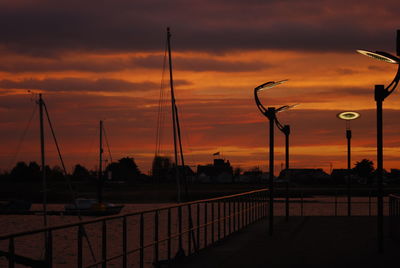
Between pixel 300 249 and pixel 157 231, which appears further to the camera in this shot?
pixel 300 249

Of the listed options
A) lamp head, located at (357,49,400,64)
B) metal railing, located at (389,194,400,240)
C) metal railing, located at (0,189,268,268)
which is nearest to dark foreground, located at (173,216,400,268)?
metal railing, located at (389,194,400,240)

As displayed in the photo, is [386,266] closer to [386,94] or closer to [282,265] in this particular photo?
[282,265]

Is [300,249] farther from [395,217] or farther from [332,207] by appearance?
[332,207]

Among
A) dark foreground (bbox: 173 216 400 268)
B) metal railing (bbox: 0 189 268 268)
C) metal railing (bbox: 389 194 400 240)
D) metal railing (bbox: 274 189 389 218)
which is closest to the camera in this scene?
metal railing (bbox: 0 189 268 268)

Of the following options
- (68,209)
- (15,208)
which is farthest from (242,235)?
(15,208)

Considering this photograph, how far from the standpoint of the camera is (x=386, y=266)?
16.1 m

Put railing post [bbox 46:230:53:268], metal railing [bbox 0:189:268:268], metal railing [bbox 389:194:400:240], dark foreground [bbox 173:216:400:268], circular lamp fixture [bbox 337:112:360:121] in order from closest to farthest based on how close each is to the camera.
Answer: railing post [bbox 46:230:53:268] → metal railing [bbox 0:189:268:268] → dark foreground [bbox 173:216:400:268] → metal railing [bbox 389:194:400:240] → circular lamp fixture [bbox 337:112:360:121]

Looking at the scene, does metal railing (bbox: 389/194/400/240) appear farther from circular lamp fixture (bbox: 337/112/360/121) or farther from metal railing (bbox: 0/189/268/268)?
circular lamp fixture (bbox: 337/112/360/121)

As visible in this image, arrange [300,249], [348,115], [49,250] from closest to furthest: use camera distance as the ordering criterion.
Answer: [49,250] → [300,249] → [348,115]

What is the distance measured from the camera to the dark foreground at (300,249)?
16641 mm

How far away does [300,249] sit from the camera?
19531mm

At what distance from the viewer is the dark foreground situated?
54.6 feet

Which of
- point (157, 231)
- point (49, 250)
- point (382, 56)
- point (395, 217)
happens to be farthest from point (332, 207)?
point (49, 250)

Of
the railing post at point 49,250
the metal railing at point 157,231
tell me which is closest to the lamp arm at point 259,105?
the metal railing at point 157,231
